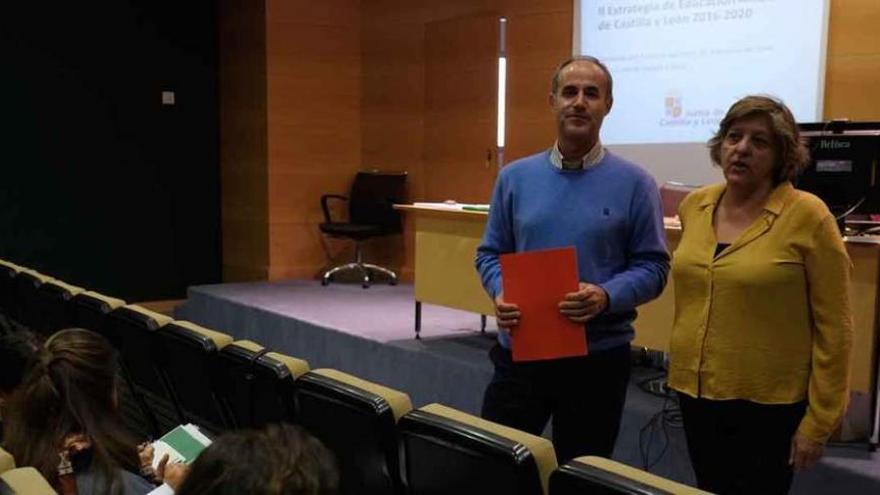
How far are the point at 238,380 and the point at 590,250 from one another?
0.99 m

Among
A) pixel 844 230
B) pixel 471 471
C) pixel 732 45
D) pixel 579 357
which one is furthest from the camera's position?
pixel 732 45

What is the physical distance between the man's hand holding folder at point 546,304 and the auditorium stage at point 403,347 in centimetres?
139

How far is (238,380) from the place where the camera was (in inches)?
88.4

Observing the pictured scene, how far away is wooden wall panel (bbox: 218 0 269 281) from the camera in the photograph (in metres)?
7.08

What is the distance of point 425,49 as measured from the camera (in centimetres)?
696

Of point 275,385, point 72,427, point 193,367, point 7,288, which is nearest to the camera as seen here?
point 72,427

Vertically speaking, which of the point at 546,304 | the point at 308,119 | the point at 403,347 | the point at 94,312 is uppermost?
the point at 308,119

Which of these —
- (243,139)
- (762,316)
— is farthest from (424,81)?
(762,316)

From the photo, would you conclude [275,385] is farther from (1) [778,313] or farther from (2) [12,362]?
(1) [778,313]

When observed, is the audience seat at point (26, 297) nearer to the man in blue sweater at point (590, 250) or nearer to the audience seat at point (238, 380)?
the audience seat at point (238, 380)

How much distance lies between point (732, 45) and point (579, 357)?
3.55 metres

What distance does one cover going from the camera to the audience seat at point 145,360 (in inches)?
106

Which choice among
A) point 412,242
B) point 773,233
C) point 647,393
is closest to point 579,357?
point 773,233

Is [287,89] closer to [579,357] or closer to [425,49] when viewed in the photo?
[425,49]
